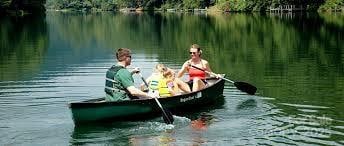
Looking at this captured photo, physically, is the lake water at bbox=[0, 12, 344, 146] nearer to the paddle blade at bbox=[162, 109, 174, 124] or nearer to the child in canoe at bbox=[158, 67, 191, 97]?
the paddle blade at bbox=[162, 109, 174, 124]

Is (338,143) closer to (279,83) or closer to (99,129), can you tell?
(99,129)

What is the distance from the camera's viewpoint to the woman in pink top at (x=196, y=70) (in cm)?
1759

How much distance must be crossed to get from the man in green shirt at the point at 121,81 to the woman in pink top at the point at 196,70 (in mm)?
3286

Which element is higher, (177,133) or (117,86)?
(117,86)

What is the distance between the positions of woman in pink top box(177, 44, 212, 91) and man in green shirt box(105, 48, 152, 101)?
3.29 meters

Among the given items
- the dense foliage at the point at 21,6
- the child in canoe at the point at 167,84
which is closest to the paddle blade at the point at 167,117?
the child in canoe at the point at 167,84

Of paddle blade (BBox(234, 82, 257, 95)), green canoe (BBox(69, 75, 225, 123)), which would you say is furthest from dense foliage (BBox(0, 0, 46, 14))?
green canoe (BBox(69, 75, 225, 123))

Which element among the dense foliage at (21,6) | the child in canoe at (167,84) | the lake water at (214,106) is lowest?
the lake water at (214,106)

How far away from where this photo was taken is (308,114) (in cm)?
1523

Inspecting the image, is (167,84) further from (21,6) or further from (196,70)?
(21,6)

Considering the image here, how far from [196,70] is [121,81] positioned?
456 centimetres

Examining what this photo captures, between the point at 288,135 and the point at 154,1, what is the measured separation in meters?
176

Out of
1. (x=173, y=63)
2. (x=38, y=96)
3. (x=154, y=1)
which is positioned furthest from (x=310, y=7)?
(x=38, y=96)

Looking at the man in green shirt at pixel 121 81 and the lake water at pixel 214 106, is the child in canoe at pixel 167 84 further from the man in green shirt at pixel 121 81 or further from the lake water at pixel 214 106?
the man in green shirt at pixel 121 81
